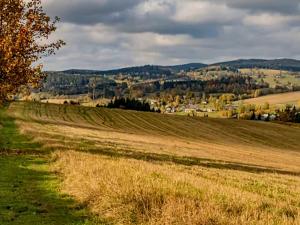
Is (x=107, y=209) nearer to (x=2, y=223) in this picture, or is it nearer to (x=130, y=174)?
(x=2, y=223)

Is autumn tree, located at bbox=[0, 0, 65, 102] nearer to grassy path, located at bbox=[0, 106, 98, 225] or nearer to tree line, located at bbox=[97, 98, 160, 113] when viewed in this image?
A: grassy path, located at bbox=[0, 106, 98, 225]

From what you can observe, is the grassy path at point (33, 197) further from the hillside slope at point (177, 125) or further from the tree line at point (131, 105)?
the tree line at point (131, 105)

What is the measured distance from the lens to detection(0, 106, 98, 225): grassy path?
1560cm

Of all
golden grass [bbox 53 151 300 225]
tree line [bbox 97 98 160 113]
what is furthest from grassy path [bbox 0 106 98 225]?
tree line [bbox 97 98 160 113]

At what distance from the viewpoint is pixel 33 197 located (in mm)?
19422

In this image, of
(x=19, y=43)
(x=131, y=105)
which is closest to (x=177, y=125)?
(x=131, y=105)

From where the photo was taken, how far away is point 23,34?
35.9 m

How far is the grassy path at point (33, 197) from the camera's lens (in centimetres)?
1560

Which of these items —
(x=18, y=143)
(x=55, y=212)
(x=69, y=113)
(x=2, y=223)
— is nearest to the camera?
(x=2, y=223)

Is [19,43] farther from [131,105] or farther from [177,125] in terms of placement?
[131,105]

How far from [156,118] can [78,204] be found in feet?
354

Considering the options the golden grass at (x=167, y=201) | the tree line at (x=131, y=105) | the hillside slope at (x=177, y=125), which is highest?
the tree line at (x=131, y=105)

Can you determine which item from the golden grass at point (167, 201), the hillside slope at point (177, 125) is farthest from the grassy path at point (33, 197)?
the hillside slope at point (177, 125)

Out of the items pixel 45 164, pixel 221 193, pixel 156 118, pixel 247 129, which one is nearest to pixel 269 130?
pixel 247 129
